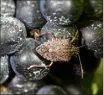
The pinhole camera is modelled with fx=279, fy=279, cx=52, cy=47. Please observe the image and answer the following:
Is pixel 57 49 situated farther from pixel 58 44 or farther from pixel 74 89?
pixel 74 89

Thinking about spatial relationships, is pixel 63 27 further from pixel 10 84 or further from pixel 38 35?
pixel 10 84

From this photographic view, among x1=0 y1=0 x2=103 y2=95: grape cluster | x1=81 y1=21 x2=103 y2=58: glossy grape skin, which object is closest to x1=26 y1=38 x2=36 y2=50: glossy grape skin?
x1=0 y1=0 x2=103 y2=95: grape cluster

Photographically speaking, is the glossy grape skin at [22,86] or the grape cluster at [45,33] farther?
the glossy grape skin at [22,86]

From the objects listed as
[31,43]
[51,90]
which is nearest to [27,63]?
[31,43]

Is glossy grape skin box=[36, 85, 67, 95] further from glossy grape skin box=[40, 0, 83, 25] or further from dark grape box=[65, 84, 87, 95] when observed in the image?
glossy grape skin box=[40, 0, 83, 25]

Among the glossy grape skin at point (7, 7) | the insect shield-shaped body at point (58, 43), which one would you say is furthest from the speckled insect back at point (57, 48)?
the glossy grape skin at point (7, 7)

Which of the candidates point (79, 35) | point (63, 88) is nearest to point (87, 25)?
point (79, 35)

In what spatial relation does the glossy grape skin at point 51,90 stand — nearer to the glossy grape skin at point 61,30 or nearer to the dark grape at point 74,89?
the dark grape at point 74,89
